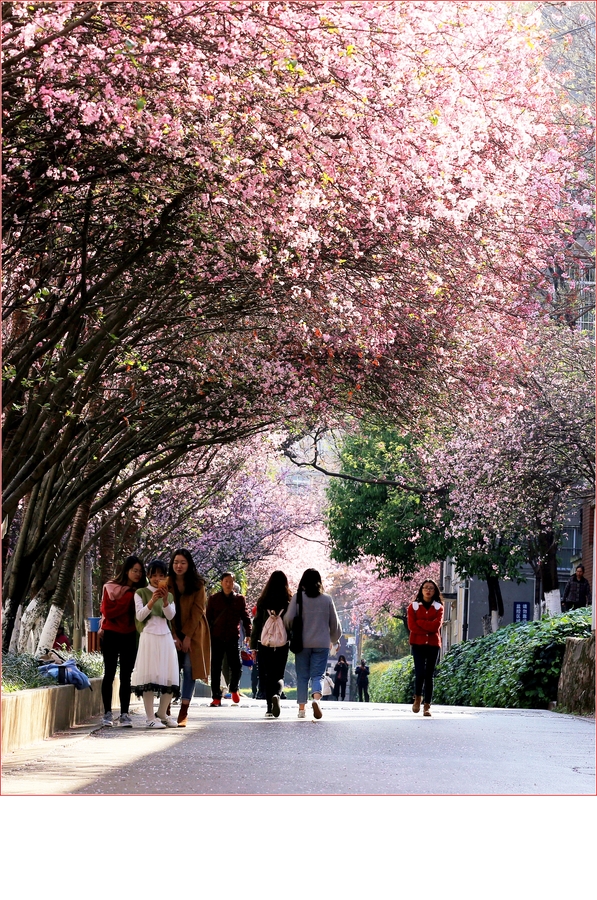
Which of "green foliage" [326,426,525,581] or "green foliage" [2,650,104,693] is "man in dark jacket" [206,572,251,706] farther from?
"green foliage" [326,426,525,581]

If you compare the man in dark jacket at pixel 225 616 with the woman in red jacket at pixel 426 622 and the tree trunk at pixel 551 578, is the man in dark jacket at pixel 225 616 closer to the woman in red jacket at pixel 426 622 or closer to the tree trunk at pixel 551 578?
the woman in red jacket at pixel 426 622

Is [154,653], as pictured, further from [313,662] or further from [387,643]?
[387,643]

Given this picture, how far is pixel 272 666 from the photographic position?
719 inches

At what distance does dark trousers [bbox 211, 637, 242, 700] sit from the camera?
20.1 m

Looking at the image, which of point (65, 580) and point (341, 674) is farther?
point (341, 674)

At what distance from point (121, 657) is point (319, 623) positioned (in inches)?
100

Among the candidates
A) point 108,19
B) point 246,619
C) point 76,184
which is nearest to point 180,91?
point 108,19

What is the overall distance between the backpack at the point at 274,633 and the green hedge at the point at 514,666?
205 inches

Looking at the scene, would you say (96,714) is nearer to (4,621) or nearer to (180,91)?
(4,621)

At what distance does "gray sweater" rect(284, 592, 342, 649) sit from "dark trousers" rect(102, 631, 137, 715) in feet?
7.07

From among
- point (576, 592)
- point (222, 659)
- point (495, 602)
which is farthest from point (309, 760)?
point (495, 602)

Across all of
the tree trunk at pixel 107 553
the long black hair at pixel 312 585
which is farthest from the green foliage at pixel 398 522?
the long black hair at pixel 312 585

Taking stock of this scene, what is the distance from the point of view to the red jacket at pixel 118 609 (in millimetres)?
15633

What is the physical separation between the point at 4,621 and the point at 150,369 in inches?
163
